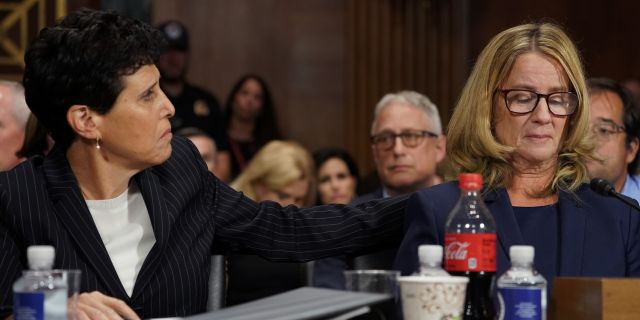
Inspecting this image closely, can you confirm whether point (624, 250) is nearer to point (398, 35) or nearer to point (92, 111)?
point (92, 111)

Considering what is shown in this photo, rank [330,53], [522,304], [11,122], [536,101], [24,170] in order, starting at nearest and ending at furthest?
1. [522,304]
2. [536,101]
3. [24,170]
4. [11,122]
5. [330,53]

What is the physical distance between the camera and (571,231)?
3123 millimetres

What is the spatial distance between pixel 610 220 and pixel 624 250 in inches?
3.5

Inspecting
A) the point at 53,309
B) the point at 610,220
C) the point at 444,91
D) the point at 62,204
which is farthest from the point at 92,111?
the point at 444,91

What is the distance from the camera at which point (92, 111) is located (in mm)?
3242

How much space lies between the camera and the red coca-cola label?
2.62 metres

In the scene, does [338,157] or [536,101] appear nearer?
[536,101]

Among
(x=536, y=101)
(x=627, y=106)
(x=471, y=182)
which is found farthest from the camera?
(x=627, y=106)

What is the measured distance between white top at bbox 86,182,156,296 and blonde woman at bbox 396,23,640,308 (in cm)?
71

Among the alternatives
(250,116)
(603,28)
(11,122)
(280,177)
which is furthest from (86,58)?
(603,28)

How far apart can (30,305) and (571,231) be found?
143 centimetres

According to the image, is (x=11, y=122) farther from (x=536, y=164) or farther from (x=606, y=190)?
(x=606, y=190)

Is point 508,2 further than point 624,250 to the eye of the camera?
Yes

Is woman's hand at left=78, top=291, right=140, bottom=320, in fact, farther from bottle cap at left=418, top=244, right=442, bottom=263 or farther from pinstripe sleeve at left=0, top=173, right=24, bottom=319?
bottle cap at left=418, top=244, right=442, bottom=263
